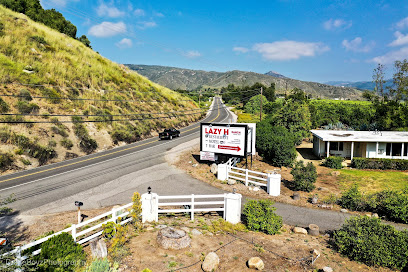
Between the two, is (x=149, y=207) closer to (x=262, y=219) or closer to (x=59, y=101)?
(x=262, y=219)

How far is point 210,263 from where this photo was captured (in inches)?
320

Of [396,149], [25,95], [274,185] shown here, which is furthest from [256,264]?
[25,95]

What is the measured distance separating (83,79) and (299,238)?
3901 cm

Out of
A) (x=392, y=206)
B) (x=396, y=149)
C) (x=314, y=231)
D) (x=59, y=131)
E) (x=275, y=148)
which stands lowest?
(x=314, y=231)

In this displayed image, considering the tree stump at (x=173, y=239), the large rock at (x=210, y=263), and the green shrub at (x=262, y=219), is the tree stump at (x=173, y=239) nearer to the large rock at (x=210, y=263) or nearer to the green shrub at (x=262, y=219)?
the large rock at (x=210, y=263)

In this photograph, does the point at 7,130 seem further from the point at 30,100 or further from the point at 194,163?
the point at 194,163

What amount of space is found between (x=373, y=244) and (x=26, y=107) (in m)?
31.8

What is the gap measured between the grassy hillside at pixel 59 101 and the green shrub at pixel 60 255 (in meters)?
12.0

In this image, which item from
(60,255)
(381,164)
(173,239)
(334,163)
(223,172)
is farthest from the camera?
(334,163)

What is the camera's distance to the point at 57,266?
700 centimetres

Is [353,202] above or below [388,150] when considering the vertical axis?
below

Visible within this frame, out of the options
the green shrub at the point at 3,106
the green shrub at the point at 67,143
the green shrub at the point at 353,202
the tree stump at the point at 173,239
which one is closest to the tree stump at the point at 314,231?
the green shrub at the point at 353,202

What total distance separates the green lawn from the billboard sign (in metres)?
8.62

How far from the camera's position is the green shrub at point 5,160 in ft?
68.9
